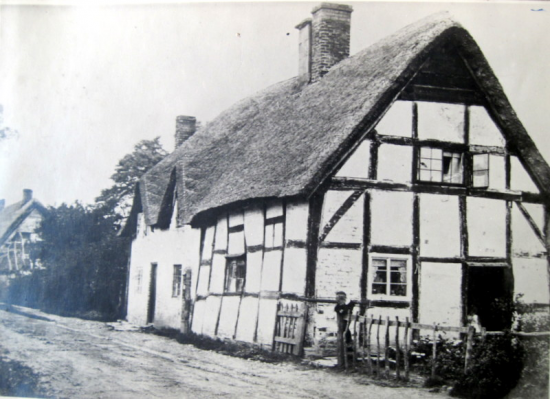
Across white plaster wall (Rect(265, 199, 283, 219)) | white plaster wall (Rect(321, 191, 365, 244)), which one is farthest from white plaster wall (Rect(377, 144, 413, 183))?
white plaster wall (Rect(265, 199, 283, 219))

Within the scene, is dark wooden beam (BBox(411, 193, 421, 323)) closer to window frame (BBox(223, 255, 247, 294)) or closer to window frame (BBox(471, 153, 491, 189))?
window frame (BBox(471, 153, 491, 189))

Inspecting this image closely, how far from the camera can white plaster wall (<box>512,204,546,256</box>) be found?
12.1m

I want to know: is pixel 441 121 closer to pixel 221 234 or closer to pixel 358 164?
pixel 358 164

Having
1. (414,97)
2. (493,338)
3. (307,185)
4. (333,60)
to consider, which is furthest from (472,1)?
(333,60)

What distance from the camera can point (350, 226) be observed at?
11.6m

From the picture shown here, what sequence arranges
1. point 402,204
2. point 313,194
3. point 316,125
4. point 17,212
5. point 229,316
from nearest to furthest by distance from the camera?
1. point 17,212
2. point 313,194
3. point 402,204
4. point 316,125
5. point 229,316

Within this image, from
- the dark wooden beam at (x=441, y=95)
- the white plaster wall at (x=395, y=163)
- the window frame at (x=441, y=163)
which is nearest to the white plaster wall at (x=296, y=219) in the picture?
the white plaster wall at (x=395, y=163)

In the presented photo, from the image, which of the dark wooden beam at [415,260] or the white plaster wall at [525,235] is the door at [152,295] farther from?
the white plaster wall at [525,235]

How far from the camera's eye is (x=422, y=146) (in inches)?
479

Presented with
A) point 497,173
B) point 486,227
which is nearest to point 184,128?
point 497,173

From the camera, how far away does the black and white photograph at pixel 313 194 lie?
31.8 feet

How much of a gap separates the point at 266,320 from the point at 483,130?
5.49 m

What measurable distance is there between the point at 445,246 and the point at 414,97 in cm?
282

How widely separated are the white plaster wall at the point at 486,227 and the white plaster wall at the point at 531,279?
39cm
